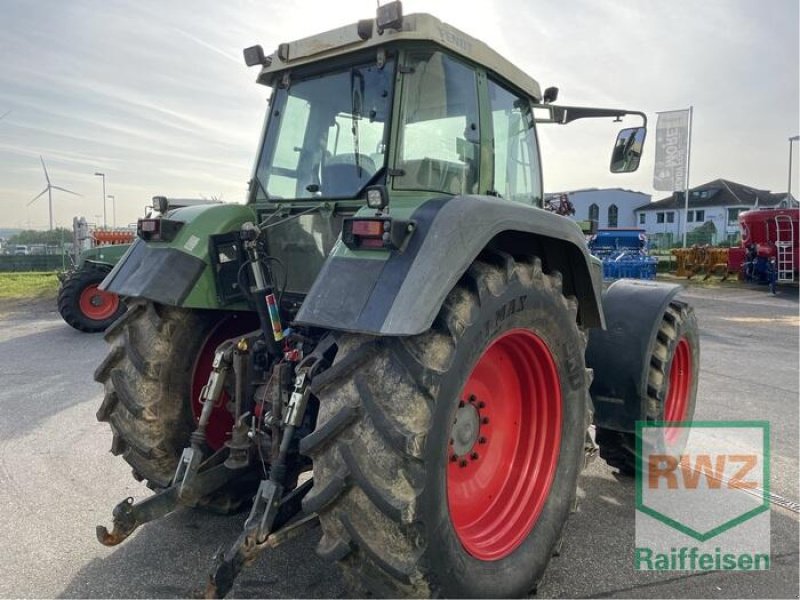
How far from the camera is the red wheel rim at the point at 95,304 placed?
9945 millimetres

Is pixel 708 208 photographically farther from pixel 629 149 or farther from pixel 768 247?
pixel 629 149

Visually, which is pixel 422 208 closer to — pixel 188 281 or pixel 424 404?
pixel 424 404

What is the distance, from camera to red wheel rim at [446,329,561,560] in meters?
2.44

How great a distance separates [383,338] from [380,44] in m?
1.49

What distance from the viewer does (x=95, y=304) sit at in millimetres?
10086

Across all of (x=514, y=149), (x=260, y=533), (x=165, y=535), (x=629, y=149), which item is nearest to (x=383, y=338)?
(x=260, y=533)

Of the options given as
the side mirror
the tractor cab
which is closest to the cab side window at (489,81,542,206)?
the tractor cab

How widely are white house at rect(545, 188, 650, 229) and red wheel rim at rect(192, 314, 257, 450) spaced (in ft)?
180

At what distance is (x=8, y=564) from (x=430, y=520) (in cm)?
201

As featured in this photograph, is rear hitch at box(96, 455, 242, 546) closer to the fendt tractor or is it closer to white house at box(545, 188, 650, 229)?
the fendt tractor

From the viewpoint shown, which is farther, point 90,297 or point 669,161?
point 669,161

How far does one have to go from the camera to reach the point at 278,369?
2.38 meters

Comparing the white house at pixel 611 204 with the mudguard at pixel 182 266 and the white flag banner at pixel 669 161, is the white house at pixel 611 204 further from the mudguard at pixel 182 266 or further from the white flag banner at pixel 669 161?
the mudguard at pixel 182 266

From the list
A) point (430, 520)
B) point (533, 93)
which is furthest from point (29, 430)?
point (533, 93)
